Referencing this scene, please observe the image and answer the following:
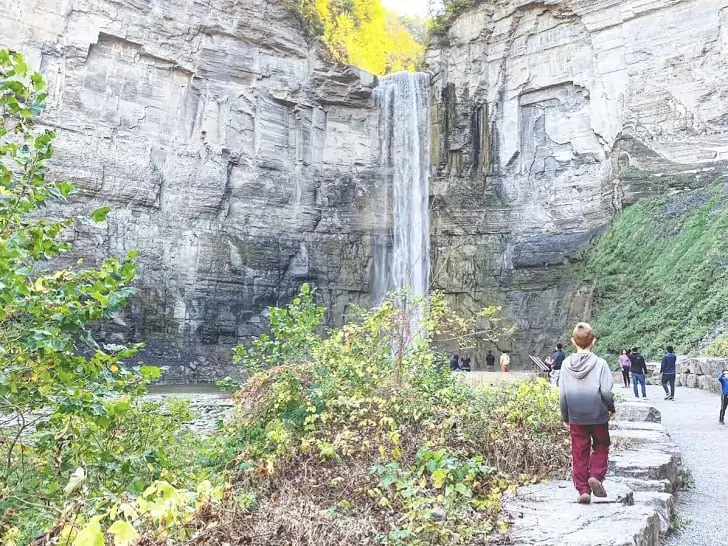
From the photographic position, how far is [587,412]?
443 cm

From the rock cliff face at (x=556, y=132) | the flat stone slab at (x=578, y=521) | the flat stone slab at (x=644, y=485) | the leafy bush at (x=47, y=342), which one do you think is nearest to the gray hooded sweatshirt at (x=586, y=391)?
the flat stone slab at (x=578, y=521)

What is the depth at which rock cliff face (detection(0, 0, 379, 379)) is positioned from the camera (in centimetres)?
2709

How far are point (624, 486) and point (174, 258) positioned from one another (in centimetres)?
2646

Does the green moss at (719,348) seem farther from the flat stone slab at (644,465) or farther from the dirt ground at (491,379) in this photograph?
the flat stone slab at (644,465)

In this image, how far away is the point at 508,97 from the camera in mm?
31469

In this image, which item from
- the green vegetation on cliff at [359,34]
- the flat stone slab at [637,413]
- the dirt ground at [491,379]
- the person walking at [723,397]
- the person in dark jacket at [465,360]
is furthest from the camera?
the green vegetation on cliff at [359,34]

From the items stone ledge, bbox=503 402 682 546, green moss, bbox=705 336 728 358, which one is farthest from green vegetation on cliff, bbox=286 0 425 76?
stone ledge, bbox=503 402 682 546

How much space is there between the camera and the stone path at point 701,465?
196 inches

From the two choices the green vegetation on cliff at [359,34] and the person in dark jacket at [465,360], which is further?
the green vegetation on cliff at [359,34]

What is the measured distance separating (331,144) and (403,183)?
14.4 feet

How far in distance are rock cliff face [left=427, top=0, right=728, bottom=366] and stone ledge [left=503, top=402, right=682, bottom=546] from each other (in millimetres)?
21593

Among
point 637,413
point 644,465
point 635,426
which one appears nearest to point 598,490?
point 644,465

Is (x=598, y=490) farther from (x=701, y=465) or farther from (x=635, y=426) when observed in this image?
(x=701, y=465)

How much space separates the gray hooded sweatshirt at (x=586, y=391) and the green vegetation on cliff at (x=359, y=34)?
31634mm
